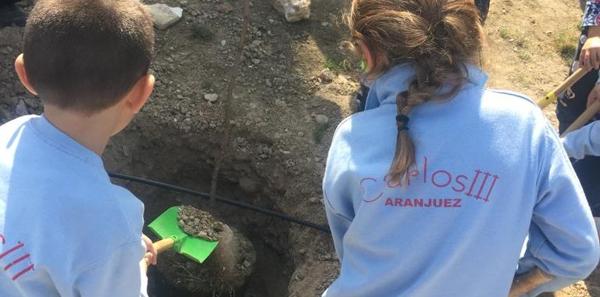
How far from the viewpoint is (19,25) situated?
3.56 meters

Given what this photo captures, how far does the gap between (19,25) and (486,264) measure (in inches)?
119

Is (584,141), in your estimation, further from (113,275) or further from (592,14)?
(113,275)

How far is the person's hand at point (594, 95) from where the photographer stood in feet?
8.68

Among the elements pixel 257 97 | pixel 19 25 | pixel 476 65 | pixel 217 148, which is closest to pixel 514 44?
pixel 257 97

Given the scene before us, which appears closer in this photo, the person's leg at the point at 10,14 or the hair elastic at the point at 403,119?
the hair elastic at the point at 403,119

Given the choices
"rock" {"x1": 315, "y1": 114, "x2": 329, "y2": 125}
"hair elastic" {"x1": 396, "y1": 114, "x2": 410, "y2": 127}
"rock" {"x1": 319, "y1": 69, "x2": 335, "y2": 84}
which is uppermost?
"hair elastic" {"x1": 396, "y1": 114, "x2": 410, "y2": 127}

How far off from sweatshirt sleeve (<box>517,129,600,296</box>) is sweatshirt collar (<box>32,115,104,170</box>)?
1.11 metres

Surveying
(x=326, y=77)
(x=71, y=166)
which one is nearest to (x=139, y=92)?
(x=71, y=166)

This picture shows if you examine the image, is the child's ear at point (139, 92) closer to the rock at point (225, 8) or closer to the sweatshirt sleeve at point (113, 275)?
the sweatshirt sleeve at point (113, 275)

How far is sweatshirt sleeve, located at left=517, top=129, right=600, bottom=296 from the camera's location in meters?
1.58

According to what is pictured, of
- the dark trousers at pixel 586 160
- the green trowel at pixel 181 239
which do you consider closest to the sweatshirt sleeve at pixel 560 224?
the dark trousers at pixel 586 160

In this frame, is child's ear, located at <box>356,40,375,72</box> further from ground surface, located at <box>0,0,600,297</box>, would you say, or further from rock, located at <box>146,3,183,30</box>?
rock, located at <box>146,3,183,30</box>

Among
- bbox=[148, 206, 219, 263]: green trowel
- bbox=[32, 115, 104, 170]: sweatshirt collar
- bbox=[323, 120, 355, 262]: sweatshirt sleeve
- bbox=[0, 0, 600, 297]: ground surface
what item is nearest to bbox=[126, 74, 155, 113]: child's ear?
bbox=[32, 115, 104, 170]: sweatshirt collar

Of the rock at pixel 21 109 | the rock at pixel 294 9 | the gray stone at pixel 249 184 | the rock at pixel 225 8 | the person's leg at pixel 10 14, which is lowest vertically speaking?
the gray stone at pixel 249 184
